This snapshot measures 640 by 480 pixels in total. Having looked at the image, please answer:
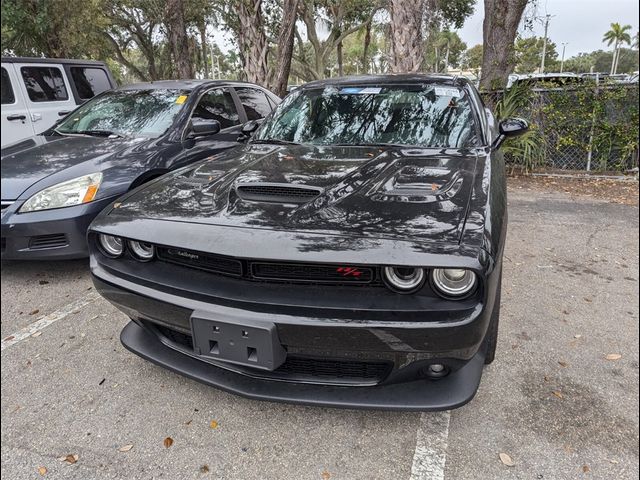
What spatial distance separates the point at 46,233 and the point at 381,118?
8.92ft

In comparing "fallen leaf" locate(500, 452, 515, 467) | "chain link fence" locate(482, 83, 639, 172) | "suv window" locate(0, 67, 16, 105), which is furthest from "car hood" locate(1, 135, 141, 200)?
"chain link fence" locate(482, 83, 639, 172)

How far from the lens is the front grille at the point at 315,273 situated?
1.81 m

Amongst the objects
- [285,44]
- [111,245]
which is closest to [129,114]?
[111,245]

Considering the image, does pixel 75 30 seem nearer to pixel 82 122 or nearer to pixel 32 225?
pixel 82 122

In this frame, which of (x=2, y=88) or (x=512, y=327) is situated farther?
(x=2, y=88)

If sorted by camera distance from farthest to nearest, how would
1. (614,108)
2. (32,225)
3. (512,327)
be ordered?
(614,108) → (32,225) → (512,327)

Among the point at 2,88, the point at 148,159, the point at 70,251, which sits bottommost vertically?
the point at 70,251

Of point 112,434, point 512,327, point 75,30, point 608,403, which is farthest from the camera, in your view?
point 75,30

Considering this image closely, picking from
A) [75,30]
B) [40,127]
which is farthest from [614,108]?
[75,30]

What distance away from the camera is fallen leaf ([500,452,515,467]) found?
189 cm

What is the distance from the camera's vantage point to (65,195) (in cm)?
354

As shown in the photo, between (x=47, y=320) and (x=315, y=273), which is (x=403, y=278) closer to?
(x=315, y=273)

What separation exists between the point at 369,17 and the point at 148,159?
804 inches

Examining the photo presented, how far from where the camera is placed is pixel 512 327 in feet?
9.92
